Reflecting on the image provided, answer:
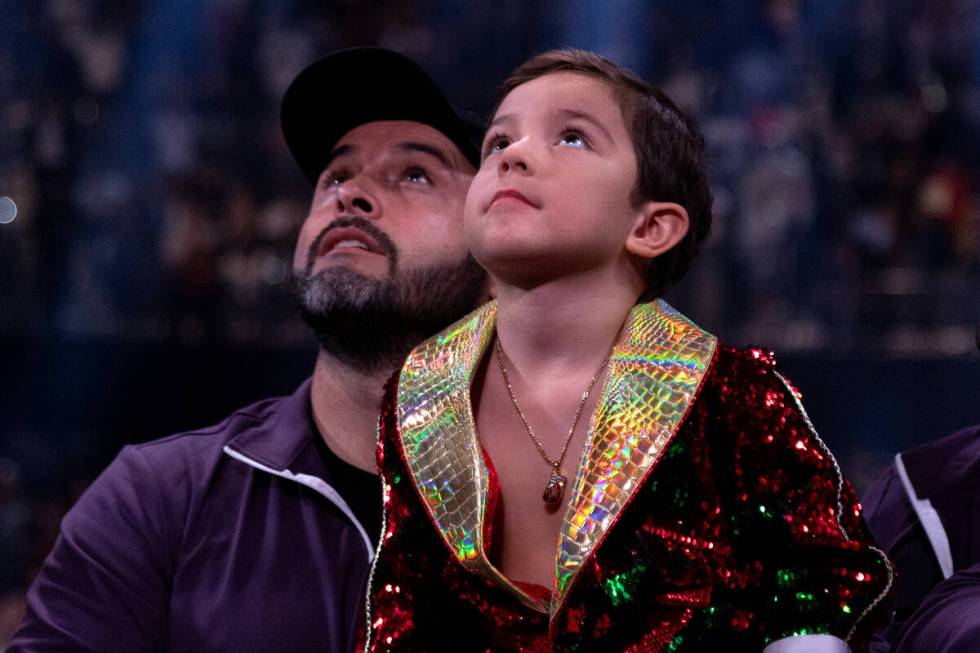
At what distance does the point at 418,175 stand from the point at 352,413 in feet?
1.08

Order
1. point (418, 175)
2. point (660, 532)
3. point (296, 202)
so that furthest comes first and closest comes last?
point (296, 202) → point (418, 175) → point (660, 532)

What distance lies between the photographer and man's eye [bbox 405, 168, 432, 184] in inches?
62.7

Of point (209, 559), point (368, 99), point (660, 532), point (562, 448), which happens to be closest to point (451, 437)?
point (562, 448)

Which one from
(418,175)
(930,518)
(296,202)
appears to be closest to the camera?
(930,518)

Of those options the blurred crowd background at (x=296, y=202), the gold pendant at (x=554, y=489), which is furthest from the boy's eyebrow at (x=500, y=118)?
the blurred crowd background at (x=296, y=202)

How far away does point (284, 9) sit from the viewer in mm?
5344

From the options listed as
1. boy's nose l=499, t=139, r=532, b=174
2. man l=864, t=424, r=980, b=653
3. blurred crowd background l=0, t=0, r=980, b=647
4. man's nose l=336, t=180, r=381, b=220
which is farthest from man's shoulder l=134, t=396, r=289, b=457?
blurred crowd background l=0, t=0, r=980, b=647

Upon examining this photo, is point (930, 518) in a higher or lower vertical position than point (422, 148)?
lower

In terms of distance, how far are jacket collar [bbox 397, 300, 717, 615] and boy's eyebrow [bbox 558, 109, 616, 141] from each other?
0.57 feet

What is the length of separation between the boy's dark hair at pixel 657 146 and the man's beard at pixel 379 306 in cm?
34

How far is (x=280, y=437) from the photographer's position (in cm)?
149

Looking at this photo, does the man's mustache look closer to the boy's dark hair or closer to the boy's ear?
the boy's dark hair

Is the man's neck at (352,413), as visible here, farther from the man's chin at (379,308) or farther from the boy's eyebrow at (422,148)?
the boy's eyebrow at (422,148)

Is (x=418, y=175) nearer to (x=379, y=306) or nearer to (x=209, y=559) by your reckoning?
(x=379, y=306)
